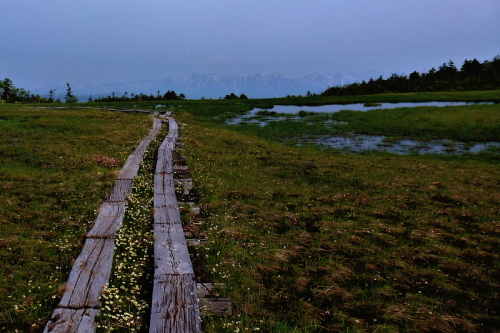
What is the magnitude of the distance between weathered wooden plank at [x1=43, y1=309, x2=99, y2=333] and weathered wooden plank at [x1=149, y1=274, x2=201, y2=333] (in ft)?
2.82

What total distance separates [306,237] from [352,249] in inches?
47.4

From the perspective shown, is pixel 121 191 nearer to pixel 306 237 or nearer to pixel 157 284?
pixel 157 284

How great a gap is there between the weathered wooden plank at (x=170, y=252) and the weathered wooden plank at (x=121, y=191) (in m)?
2.58

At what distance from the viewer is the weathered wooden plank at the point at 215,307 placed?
201 inches

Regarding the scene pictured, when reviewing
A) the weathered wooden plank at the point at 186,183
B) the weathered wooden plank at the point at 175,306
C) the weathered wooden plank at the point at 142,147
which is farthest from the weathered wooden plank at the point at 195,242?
the weathered wooden plank at the point at 142,147

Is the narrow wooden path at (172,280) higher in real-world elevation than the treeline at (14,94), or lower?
lower

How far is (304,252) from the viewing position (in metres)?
7.57

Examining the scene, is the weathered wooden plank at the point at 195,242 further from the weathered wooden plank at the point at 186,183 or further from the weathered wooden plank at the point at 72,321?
the weathered wooden plank at the point at 186,183

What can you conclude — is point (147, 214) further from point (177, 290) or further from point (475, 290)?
point (475, 290)

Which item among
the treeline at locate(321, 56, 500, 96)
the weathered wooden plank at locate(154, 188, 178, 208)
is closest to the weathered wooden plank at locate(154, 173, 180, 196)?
the weathered wooden plank at locate(154, 188, 178, 208)

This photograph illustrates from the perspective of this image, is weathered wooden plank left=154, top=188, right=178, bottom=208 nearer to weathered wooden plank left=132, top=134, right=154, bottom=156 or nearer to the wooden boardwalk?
the wooden boardwalk

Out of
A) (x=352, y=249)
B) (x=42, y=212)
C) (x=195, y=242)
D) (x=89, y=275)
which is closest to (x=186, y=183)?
(x=42, y=212)

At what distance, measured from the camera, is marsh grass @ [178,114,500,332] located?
212 inches

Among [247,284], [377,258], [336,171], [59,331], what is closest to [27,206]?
[59,331]
